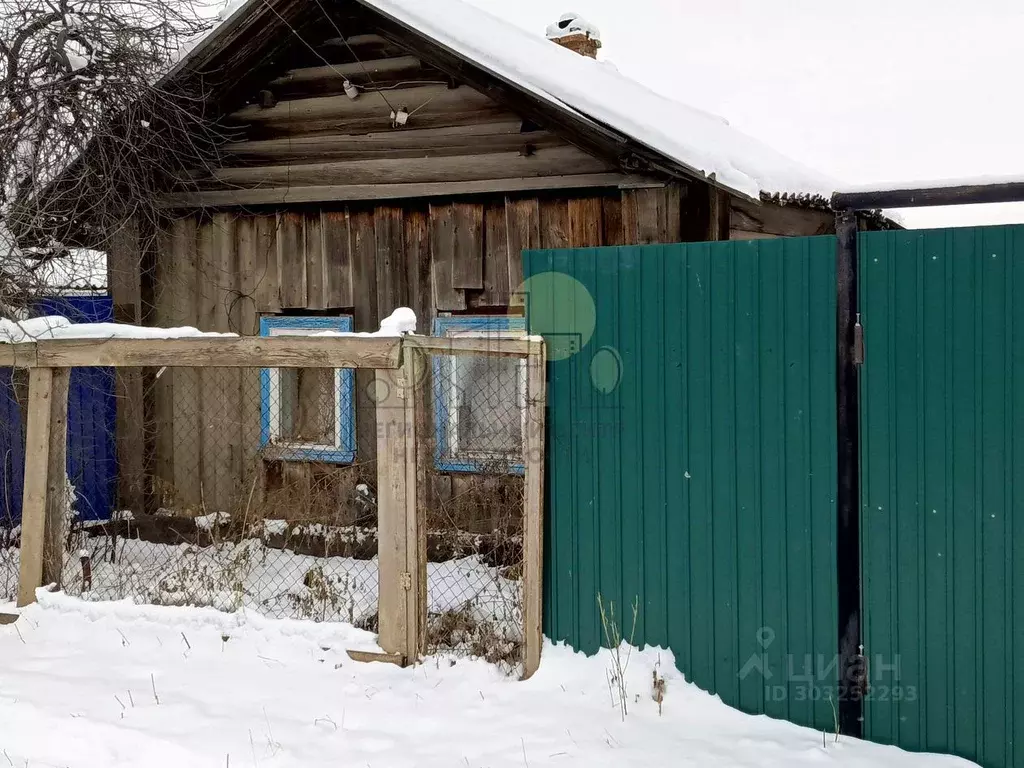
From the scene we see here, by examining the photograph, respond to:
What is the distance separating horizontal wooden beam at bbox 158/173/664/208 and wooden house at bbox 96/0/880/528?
0.02m

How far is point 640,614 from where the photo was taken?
4066 millimetres

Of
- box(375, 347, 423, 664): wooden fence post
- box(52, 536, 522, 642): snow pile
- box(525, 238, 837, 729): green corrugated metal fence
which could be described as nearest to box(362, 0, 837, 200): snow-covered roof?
box(525, 238, 837, 729): green corrugated metal fence

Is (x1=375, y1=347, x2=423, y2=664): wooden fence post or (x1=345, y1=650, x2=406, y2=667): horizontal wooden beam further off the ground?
(x1=375, y1=347, x2=423, y2=664): wooden fence post

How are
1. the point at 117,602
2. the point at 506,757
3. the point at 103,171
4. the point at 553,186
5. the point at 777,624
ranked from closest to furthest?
the point at 506,757, the point at 777,624, the point at 117,602, the point at 553,186, the point at 103,171

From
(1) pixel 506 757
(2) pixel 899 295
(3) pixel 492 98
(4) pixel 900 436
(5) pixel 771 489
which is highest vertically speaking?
(3) pixel 492 98

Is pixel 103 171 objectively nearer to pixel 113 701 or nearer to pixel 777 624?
pixel 113 701

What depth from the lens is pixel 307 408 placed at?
24.4 feet

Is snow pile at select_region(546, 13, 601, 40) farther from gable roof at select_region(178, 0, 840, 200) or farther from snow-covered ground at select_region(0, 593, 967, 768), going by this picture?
snow-covered ground at select_region(0, 593, 967, 768)

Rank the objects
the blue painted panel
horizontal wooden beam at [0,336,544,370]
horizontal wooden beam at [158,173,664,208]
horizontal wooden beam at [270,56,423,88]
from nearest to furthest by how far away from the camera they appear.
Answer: horizontal wooden beam at [0,336,544,370] < horizontal wooden beam at [158,173,664,208] < horizontal wooden beam at [270,56,423,88] < the blue painted panel

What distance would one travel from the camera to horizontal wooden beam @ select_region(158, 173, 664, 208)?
6273 millimetres

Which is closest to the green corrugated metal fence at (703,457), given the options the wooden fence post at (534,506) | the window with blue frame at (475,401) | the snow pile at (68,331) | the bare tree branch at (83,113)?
the wooden fence post at (534,506)

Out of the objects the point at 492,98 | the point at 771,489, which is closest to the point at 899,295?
the point at 771,489

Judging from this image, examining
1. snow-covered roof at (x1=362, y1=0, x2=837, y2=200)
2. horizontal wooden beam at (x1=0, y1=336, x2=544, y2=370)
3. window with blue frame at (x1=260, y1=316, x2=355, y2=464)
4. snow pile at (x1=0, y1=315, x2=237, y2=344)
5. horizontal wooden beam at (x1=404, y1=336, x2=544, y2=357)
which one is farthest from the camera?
window with blue frame at (x1=260, y1=316, x2=355, y2=464)

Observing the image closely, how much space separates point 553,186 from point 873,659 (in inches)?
159
